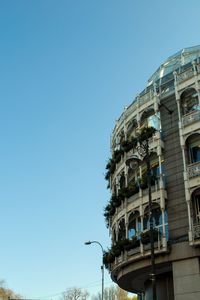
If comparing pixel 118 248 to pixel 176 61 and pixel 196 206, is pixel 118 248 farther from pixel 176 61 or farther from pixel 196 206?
pixel 176 61

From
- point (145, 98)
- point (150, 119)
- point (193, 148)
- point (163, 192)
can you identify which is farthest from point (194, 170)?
point (145, 98)

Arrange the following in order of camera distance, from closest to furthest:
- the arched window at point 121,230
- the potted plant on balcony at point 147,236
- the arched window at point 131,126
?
the potted plant on balcony at point 147,236, the arched window at point 121,230, the arched window at point 131,126

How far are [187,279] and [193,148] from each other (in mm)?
8105

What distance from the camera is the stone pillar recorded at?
2150cm

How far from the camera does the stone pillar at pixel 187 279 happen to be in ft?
70.5

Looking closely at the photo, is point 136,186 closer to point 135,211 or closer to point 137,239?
point 135,211

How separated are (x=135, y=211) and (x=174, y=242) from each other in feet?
14.4

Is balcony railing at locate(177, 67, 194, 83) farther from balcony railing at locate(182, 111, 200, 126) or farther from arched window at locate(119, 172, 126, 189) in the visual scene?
arched window at locate(119, 172, 126, 189)

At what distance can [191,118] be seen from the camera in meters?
25.6

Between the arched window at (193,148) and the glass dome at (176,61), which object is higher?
the glass dome at (176,61)

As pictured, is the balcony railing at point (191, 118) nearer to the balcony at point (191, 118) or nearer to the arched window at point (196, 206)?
the balcony at point (191, 118)

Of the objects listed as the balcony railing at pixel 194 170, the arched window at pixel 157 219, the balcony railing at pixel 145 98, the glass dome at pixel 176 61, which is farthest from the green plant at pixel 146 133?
the glass dome at pixel 176 61

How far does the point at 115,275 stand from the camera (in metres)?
29.9

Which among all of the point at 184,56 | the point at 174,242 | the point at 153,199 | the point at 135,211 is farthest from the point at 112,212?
the point at 184,56
